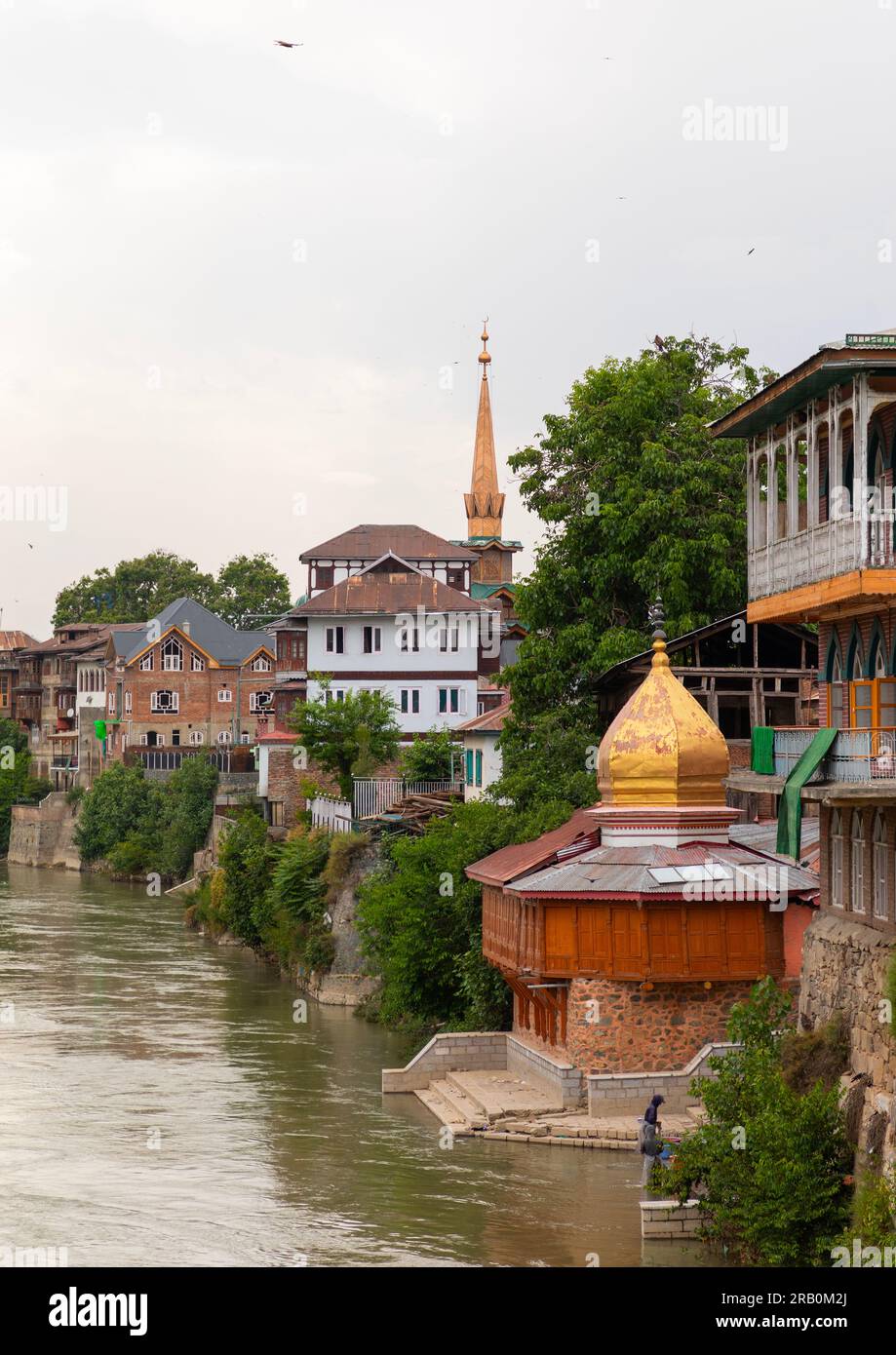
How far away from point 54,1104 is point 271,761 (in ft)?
124

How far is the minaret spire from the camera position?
117750 millimetres

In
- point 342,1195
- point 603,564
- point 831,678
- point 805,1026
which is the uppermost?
point 603,564

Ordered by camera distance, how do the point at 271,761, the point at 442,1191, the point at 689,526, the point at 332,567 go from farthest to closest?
1. the point at 332,567
2. the point at 271,761
3. the point at 689,526
4. the point at 442,1191

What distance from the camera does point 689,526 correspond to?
4622 cm

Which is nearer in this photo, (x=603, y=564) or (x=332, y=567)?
(x=603, y=564)

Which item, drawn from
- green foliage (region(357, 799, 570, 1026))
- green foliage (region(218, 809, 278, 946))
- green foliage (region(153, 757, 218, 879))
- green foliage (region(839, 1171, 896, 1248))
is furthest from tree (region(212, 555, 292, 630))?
green foliage (region(839, 1171, 896, 1248))

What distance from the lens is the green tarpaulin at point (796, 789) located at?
24422 millimetres

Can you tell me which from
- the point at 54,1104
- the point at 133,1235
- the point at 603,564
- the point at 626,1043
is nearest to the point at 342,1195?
the point at 133,1235

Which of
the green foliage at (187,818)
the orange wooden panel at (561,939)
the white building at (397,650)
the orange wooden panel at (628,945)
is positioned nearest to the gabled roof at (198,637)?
the green foliage at (187,818)

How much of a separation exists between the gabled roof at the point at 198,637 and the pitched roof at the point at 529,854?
232 feet

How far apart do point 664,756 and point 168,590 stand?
366ft

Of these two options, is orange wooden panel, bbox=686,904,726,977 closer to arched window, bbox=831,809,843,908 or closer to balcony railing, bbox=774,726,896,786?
arched window, bbox=831,809,843,908

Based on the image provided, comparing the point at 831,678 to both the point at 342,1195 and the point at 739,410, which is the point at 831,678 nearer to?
the point at 739,410

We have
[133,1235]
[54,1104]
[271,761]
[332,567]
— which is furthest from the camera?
[332,567]
